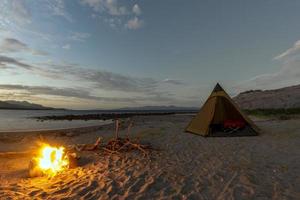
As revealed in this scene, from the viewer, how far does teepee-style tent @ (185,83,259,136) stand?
46.6 feet

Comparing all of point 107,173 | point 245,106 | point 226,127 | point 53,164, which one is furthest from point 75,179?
point 245,106

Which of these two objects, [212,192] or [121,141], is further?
[121,141]

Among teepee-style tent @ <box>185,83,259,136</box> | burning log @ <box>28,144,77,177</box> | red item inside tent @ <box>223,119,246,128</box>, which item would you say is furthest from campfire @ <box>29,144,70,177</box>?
red item inside tent @ <box>223,119,246,128</box>

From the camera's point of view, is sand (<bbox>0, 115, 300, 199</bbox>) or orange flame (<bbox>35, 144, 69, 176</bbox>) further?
orange flame (<bbox>35, 144, 69, 176</bbox>)

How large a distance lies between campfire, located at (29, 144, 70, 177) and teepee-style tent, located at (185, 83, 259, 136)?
8.43m

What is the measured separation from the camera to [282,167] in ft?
24.5

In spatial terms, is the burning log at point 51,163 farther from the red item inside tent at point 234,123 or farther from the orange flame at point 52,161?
the red item inside tent at point 234,123

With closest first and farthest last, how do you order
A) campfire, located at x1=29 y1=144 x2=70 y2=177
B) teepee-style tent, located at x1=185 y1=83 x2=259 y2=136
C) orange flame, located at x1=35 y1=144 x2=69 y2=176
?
campfire, located at x1=29 y1=144 x2=70 y2=177, orange flame, located at x1=35 y1=144 x2=69 y2=176, teepee-style tent, located at x1=185 y1=83 x2=259 y2=136

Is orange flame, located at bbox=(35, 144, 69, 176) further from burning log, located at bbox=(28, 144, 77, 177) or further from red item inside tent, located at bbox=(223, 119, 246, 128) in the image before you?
red item inside tent, located at bbox=(223, 119, 246, 128)

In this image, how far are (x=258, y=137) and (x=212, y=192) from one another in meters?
8.84

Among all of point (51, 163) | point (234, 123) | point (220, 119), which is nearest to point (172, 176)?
point (51, 163)

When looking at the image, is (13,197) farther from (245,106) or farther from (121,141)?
(245,106)

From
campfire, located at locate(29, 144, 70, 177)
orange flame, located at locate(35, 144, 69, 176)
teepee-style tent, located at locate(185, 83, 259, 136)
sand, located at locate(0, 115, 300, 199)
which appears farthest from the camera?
teepee-style tent, located at locate(185, 83, 259, 136)

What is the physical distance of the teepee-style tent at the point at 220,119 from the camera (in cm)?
1420
